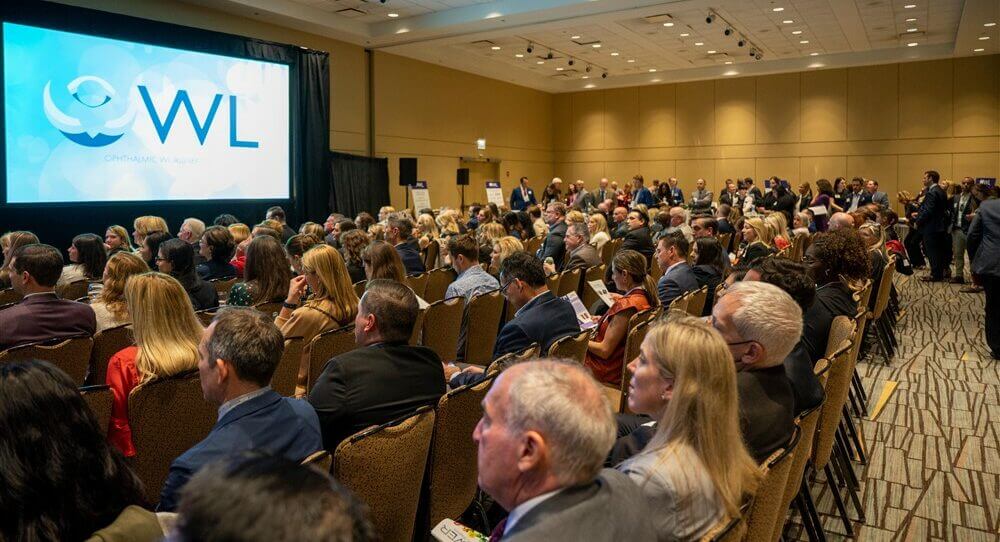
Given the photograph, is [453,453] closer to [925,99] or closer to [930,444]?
[930,444]

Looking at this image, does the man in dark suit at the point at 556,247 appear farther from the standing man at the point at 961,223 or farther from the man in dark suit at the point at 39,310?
the standing man at the point at 961,223

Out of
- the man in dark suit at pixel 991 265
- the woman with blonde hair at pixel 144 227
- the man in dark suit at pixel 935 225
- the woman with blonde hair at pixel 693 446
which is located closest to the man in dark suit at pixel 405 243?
the woman with blonde hair at pixel 144 227

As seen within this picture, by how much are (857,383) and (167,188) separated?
10293mm

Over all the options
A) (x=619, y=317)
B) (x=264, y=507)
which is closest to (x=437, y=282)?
(x=619, y=317)

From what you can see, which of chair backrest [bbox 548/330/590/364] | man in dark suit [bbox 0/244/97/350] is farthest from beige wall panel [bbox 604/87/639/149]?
man in dark suit [bbox 0/244/97/350]

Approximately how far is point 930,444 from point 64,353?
4797 millimetres

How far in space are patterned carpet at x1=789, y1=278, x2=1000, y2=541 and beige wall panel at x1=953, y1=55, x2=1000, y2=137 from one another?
1259 centimetres

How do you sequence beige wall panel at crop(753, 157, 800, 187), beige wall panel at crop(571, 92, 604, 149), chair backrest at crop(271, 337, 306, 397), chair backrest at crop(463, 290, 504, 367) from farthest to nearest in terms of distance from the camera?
beige wall panel at crop(571, 92, 604, 149) → beige wall panel at crop(753, 157, 800, 187) → chair backrest at crop(463, 290, 504, 367) → chair backrest at crop(271, 337, 306, 397)

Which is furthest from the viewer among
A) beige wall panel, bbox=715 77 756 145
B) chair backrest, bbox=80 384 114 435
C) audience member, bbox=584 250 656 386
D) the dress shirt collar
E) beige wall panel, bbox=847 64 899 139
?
beige wall panel, bbox=715 77 756 145

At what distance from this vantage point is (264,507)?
2.76 ft

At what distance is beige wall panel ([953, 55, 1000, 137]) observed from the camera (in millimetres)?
17141

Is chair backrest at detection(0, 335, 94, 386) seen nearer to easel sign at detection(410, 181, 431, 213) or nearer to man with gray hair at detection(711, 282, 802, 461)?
man with gray hair at detection(711, 282, 802, 461)

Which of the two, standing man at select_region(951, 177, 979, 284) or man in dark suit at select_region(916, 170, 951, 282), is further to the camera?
man in dark suit at select_region(916, 170, 951, 282)

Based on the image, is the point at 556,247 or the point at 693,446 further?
the point at 556,247
